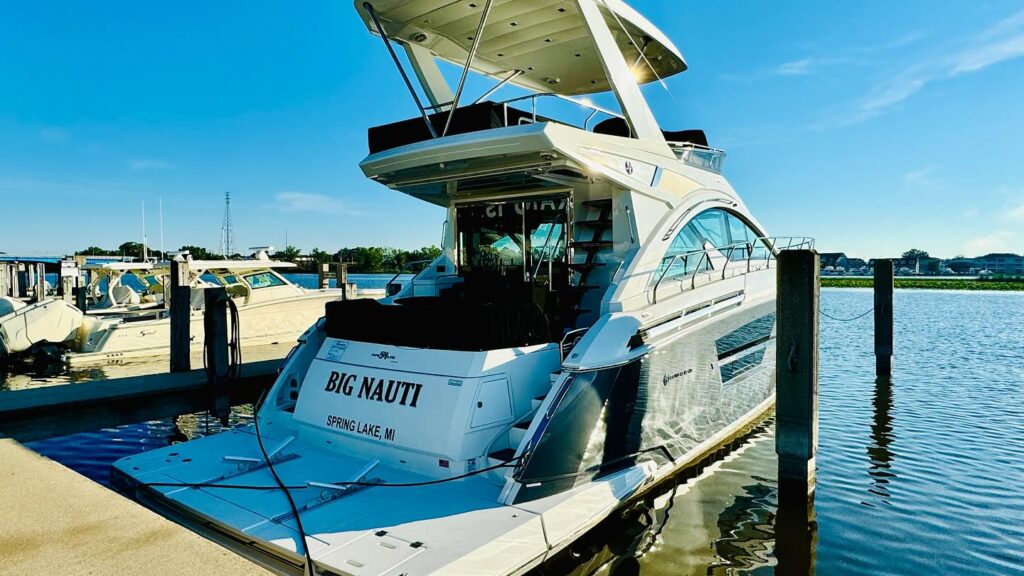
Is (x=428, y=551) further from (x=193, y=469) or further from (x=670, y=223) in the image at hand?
(x=670, y=223)

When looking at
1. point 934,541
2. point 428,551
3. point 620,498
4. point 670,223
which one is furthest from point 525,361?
point 934,541

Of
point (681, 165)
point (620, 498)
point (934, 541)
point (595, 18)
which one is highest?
point (595, 18)

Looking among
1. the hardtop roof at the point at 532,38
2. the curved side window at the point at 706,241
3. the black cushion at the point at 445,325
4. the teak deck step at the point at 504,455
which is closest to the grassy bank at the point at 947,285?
the curved side window at the point at 706,241

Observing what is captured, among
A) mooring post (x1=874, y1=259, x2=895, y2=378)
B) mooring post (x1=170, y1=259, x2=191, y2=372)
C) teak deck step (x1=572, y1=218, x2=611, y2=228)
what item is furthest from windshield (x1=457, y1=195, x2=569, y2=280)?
mooring post (x1=874, y1=259, x2=895, y2=378)

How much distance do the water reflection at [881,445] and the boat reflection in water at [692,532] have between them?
1100 millimetres

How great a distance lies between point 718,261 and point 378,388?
3906mm

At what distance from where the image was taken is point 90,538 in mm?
2584

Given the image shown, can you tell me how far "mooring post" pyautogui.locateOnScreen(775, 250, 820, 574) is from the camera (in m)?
5.38

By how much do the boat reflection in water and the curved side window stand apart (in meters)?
2.02

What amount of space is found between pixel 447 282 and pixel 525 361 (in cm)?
280

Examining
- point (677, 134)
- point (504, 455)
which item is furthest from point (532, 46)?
point (504, 455)

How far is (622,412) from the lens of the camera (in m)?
4.66

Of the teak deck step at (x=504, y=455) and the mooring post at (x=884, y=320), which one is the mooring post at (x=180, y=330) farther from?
the mooring post at (x=884, y=320)

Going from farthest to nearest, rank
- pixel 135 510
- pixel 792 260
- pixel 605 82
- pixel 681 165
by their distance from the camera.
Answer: pixel 605 82, pixel 681 165, pixel 792 260, pixel 135 510
